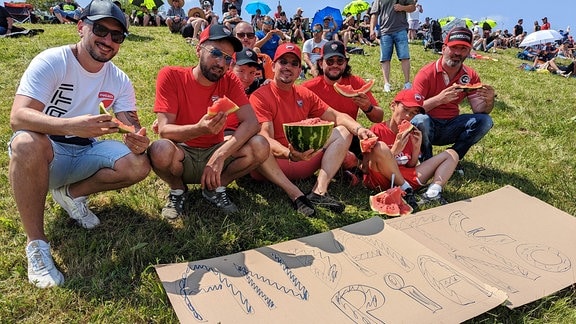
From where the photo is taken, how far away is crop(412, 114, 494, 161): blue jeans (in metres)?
4.60

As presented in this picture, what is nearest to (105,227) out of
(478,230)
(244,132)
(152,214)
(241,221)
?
(152,214)

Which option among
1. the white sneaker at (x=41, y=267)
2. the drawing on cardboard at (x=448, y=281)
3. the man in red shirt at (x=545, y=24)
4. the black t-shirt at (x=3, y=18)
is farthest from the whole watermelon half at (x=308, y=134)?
the man in red shirt at (x=545, y=24)

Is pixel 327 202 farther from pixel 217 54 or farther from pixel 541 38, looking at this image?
pixel 541 38

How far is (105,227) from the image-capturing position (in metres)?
3.28

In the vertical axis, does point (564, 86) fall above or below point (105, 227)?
above

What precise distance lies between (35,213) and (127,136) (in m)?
0.80

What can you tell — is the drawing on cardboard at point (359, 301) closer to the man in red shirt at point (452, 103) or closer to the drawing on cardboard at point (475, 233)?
the drawing on cardboard at point (475, 233)

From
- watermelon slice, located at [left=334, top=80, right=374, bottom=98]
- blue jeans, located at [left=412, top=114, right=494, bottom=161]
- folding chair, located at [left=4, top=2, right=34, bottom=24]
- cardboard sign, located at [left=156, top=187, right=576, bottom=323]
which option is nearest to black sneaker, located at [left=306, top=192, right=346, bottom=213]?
cardboard sign, located at [left=156, top=187, right=576, bottom=323]

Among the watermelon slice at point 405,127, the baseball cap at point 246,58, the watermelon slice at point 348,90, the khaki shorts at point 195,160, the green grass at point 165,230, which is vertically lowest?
the green grass at point 165,230

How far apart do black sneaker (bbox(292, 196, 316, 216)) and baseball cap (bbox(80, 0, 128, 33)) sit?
211 cm

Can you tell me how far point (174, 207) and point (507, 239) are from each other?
9.40 feet

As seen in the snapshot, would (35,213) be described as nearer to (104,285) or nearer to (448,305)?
(104,285)

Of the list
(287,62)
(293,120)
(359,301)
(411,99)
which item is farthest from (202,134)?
(411,99)

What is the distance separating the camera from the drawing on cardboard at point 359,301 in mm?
2322
